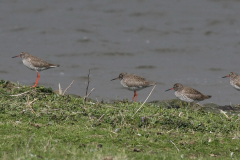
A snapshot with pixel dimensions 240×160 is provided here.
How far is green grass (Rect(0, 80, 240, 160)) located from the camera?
779cm

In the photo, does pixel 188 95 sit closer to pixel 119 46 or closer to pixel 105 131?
pixel 105 131

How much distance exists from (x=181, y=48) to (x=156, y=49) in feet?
5.86

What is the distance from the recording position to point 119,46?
99.3 ft

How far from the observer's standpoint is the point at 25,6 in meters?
38.1

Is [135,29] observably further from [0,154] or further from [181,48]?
[0,154]

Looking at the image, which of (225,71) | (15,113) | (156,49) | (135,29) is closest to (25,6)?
(135,29)

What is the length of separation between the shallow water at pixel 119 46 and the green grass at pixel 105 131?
9.54m

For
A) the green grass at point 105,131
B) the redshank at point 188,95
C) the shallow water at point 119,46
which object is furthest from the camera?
the shallow water at point 119,46

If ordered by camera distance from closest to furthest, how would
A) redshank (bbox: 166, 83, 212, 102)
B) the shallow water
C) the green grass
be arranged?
the green grass < redshank (bbox: 166, 83, 212, 102) < the shallow water

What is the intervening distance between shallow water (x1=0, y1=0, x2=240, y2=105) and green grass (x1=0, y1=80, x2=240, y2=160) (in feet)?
31.3

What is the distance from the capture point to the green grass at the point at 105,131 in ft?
25.6

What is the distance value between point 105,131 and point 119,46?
21.4m

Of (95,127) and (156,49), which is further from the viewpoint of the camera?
(156,49)

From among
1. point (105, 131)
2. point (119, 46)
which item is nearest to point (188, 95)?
point (105, 131)
